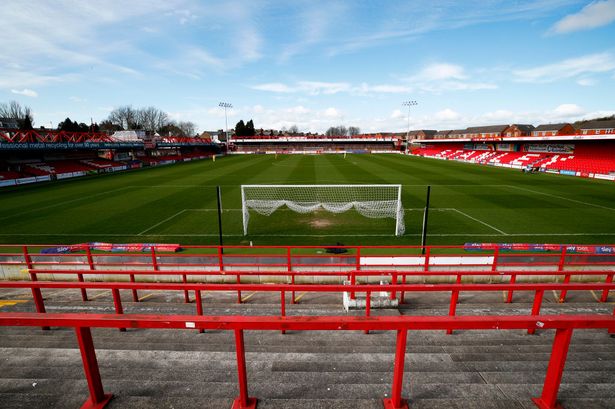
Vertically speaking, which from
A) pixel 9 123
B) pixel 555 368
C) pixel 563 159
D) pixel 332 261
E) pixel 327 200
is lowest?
pixel 327 200

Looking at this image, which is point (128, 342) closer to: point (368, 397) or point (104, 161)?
point (368, 397)

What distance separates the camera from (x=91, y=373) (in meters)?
3.08

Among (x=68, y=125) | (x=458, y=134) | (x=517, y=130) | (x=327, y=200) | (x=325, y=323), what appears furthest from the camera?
(x=458, y=134)

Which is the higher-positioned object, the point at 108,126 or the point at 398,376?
the point at 108,126

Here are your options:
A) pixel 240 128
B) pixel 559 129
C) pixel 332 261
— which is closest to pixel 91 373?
pixel 332 261

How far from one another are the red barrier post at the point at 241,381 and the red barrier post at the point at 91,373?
1.44 metres

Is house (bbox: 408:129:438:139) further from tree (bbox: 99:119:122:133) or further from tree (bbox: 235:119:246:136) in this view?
tree (bbox: 99:119:122:133)

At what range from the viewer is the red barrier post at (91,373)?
2.97 m

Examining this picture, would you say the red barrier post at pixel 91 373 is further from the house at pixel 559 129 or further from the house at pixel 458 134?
the house at pixel 458 134

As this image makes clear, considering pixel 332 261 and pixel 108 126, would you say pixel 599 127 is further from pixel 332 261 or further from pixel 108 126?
pixel 108 126

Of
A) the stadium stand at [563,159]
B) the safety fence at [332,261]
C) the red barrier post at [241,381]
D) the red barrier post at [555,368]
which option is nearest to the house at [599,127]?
the stadium stand at [563,159]

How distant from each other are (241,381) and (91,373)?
155 cm

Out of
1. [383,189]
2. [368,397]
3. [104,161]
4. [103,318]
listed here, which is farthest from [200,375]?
[104,161]

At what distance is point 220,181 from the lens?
3894 centimetres
